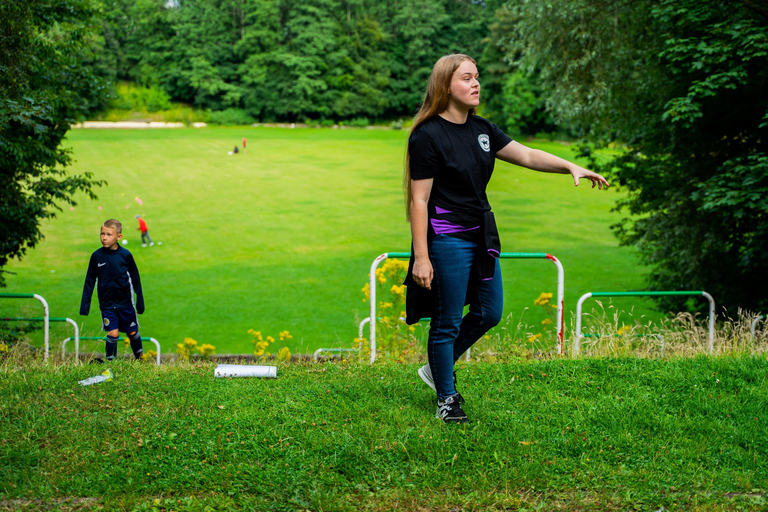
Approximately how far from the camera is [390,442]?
134 inches

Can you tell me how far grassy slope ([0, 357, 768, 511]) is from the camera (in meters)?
2.96

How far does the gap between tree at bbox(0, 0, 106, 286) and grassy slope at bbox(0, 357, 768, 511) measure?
15.3 ft

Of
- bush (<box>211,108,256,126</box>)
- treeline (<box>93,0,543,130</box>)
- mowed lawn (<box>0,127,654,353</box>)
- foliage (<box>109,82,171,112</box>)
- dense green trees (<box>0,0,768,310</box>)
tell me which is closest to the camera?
dense green trees (<box>0,0,768,310</box>)

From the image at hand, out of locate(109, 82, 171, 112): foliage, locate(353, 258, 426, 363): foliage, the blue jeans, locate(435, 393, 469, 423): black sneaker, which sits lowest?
locate(353, 258, 426, 363): foliage

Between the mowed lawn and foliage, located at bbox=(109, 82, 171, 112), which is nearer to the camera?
the mowed lawn

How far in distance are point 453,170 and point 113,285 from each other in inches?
187

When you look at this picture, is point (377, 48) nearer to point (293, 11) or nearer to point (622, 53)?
point (293, 11)

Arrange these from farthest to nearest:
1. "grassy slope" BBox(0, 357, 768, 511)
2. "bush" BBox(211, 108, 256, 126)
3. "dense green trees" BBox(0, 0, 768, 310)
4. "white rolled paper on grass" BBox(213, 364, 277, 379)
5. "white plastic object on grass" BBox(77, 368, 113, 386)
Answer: "bush" BBox(211, 108, 256, 126) < "dense green trees" BBox(0, 0, 768, 310) < "white rolled paper on grass" BBox(213, 364, 277, 379) < "white plastic object on grass" BBox(77, 368, 113, 386) < "grassy slope" BBox(0, 357, 768, 511)

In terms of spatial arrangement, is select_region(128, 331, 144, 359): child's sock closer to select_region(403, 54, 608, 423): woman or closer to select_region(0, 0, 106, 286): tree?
select_region(0, 0, 106, 286): tree

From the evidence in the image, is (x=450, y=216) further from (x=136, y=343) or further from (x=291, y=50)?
(x=291, y=50)

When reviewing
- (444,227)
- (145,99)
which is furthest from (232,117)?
(444,227)

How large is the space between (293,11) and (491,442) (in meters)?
83.0

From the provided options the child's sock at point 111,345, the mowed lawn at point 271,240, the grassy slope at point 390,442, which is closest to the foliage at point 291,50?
the mowed lawn at point 271,240

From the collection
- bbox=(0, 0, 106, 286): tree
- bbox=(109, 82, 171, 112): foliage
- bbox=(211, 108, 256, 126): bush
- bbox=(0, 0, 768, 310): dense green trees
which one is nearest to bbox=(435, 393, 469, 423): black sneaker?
bbox=(0, 0, 768, 310): dense green trees
